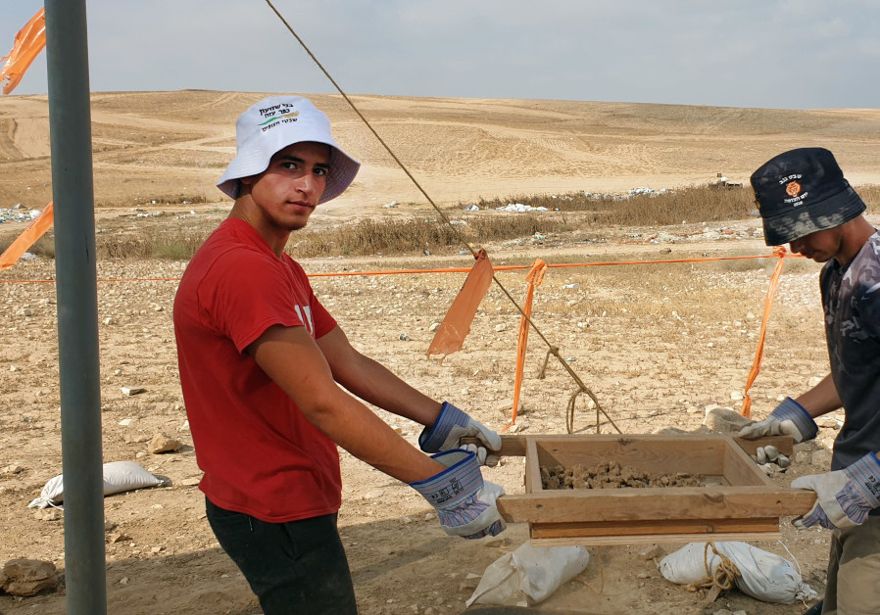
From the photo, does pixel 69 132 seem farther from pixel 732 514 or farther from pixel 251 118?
pixel 732 514

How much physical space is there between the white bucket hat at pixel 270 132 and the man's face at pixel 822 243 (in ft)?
4.53

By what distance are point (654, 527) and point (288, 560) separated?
974 mm

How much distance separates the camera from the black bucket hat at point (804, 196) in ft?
8.49

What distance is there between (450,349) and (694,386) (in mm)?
2906

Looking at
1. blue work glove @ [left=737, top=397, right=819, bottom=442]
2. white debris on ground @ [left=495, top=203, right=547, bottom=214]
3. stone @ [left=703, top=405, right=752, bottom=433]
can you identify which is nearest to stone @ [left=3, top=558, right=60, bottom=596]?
blue work glove @ [left=737, top=397, right=819, bottom=442]

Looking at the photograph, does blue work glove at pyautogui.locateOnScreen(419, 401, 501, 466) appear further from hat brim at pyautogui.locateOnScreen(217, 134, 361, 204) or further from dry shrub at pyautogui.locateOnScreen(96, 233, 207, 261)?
dry shrub at pyautogui.locateOnScreen(96, 233, 207, 261)

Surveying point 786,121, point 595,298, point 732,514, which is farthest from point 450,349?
point 786,121

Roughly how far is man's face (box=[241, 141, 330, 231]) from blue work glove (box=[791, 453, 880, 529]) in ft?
5.05

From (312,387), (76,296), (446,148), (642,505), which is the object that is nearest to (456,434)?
(642,505)

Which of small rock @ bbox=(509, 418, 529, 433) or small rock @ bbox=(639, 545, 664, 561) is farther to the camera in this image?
small rock @ bbox=(509, 418, 529, 433)

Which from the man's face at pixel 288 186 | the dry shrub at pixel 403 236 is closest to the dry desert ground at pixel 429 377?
the dry shrub at pixel 403 236

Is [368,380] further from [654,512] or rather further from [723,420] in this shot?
[723,420]

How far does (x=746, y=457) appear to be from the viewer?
283cm

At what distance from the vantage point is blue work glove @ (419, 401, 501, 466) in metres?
2.95
